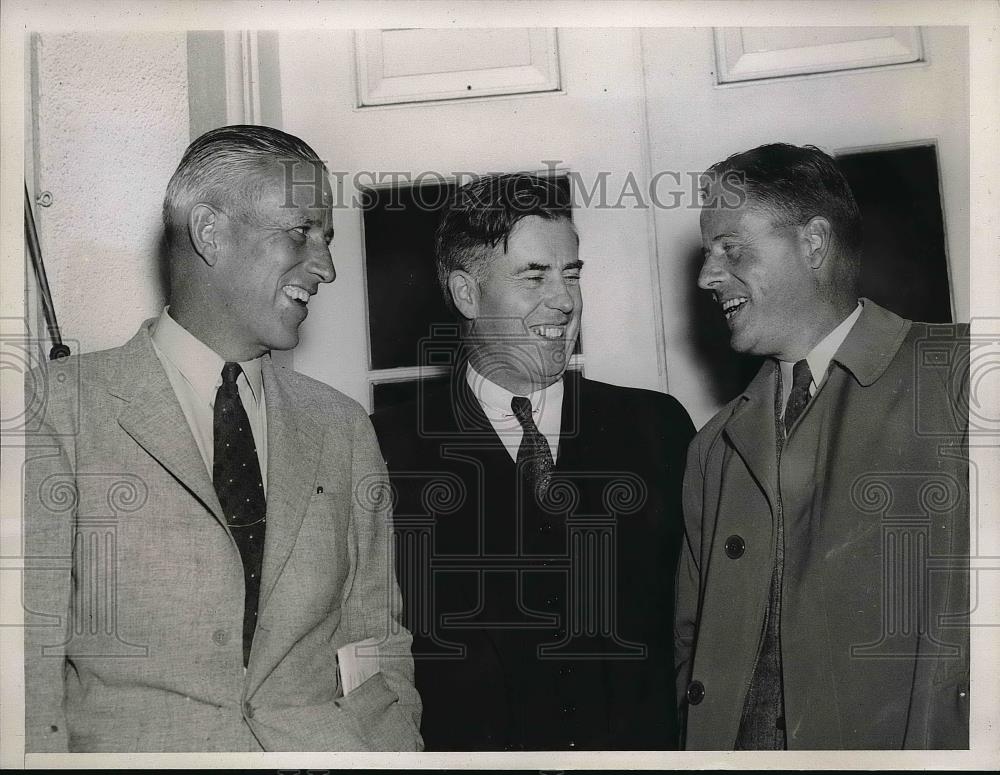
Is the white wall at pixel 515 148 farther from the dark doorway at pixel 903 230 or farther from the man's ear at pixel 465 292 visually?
the dark doorway at pixel 903 230

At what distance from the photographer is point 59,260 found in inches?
87.9

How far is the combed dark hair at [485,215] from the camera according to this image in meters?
2.21

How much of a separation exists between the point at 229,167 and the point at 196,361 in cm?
41

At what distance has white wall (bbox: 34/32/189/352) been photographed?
222 centimetres

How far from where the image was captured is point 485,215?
2.21 meters

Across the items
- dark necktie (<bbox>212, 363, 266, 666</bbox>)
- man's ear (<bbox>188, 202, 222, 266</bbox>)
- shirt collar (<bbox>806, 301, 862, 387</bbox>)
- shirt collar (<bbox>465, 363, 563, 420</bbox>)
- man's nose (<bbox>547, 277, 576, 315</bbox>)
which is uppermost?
man's ear (<bbox>188, 202, 222, 266</bbox>)

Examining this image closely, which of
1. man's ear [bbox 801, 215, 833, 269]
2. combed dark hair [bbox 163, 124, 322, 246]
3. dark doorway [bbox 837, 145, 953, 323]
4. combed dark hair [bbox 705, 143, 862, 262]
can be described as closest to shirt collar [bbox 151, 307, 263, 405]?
combed dark hair [bbox 163, 124, 322, 246]

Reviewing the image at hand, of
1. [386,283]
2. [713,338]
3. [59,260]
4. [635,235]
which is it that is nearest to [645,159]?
[635,235]

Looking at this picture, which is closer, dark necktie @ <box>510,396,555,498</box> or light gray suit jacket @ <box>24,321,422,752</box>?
light gray suit jacket @ <box>24,321,422,752</box>

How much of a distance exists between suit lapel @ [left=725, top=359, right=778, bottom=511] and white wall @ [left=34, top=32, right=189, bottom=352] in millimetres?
1240

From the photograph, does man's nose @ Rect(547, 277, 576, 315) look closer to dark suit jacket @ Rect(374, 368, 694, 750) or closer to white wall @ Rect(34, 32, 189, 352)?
dark suit jacket @ Rect(374, 368, 694, 750)

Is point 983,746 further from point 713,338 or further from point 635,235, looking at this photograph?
point 635,235

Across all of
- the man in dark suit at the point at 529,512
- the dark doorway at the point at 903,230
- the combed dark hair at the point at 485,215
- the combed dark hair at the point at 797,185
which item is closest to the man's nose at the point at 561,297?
the man in dark suit at the point at 529,512

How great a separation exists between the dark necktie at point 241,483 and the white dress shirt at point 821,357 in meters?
1.09
